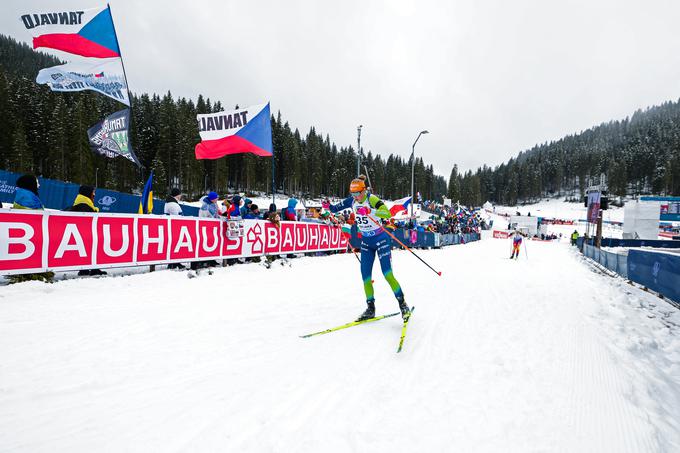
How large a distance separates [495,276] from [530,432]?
9.27 meters

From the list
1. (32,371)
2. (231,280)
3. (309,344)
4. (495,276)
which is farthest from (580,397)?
(495,276)

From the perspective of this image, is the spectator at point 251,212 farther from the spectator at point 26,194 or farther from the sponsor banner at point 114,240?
the spectator at point 26,194

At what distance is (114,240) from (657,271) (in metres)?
13.8

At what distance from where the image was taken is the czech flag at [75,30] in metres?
9.73

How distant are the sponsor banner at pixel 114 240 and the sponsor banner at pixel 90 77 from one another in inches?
193

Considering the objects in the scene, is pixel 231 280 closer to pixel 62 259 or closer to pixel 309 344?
pixel 62 259

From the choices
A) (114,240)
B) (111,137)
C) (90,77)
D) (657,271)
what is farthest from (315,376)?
(90,77)

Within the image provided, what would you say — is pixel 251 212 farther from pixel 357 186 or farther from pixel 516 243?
pixel 516 243

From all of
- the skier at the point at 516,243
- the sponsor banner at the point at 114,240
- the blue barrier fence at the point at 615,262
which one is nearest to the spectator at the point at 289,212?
the sponsor banner at the point at 114,240

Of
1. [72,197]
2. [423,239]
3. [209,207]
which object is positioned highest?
[72,197]

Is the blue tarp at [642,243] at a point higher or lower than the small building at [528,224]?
lower

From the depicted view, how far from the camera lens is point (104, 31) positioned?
10.0m

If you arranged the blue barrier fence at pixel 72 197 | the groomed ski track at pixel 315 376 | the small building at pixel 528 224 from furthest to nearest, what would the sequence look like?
the small building at pixel 528 224
the blue barrier fence at pixel 72 197
the groomed ski track at pixel 315 376

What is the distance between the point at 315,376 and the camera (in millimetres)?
3230
